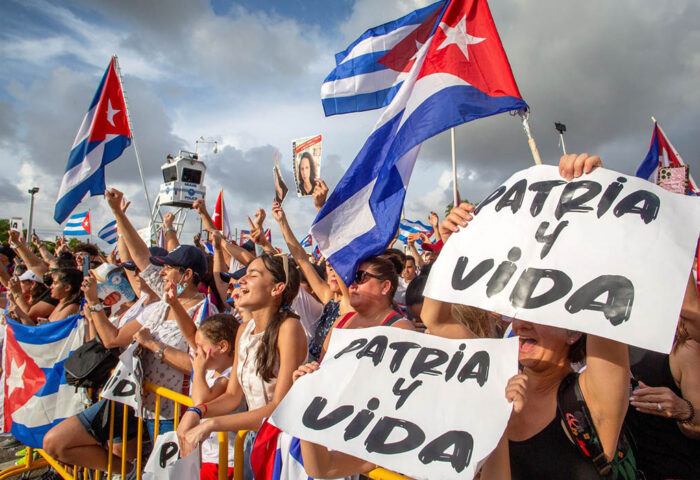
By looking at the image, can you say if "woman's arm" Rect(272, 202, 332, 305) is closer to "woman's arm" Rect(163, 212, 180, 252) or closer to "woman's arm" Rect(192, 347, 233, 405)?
"woman's arm" Rect(192, 347, 233, 405)

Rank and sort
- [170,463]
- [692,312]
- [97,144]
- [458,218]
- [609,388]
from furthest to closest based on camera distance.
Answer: [97,144]
[170,463]
[458,218]
[692,312]
[609,388]

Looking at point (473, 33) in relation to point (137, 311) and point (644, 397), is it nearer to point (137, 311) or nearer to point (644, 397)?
point (644, 397)

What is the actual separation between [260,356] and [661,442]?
2071 mm

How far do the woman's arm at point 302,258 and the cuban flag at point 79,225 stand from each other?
1129cm

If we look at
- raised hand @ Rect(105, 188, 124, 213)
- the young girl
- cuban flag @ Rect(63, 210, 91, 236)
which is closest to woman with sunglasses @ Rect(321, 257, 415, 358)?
the young girl

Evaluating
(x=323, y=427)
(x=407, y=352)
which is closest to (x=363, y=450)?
(x=323, y=427)

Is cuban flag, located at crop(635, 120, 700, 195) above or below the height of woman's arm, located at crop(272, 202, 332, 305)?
above

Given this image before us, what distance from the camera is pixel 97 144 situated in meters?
6.53

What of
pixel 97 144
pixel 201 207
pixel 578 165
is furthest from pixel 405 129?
pixel 97 144

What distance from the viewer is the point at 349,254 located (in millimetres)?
2973

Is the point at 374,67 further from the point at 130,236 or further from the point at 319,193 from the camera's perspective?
the point at 130,236

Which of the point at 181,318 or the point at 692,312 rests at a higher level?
the point at 692,312

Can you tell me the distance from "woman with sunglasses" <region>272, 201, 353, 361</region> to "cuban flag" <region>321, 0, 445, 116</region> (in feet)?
3.92

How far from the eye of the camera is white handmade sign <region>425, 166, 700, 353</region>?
145cm
